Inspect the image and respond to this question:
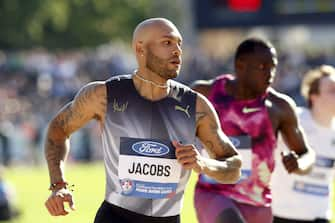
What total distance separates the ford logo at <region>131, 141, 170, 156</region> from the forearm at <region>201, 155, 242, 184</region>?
0.94ft

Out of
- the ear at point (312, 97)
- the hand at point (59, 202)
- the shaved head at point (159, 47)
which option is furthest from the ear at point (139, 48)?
the ear at point (312, 97)

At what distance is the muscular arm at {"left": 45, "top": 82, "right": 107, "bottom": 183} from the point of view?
20.4ft

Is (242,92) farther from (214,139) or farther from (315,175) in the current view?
(214,139)

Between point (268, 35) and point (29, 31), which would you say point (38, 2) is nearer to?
point (29, 31)

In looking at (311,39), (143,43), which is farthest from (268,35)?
(143,43)

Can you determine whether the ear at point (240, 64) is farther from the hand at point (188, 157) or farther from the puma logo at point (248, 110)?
the hand at point (188, 157)

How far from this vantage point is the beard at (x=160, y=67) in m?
6.13

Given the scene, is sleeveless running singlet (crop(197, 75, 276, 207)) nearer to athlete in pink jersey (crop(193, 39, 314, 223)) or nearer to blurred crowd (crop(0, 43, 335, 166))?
athlete in pink jersey (crop(193, 39, 314, 223))

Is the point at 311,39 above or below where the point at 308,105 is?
below

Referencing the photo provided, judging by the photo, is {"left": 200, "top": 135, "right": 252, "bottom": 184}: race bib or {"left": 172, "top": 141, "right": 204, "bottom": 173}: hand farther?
{"left": 200, "top": 135, "right": 252, "bottom": 184}: race bib

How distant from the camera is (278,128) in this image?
7797 millimetres

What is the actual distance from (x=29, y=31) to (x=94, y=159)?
56.4ft

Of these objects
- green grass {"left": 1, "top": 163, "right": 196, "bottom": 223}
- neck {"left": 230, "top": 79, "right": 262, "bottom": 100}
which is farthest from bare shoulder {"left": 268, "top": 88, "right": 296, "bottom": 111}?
green grass {"left": 1, "top": 163, "right": 196, "bottom": 223}

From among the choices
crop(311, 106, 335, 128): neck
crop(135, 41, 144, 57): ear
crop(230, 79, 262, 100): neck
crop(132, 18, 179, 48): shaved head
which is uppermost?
crop(132, 18, 179, 48): shaved head
